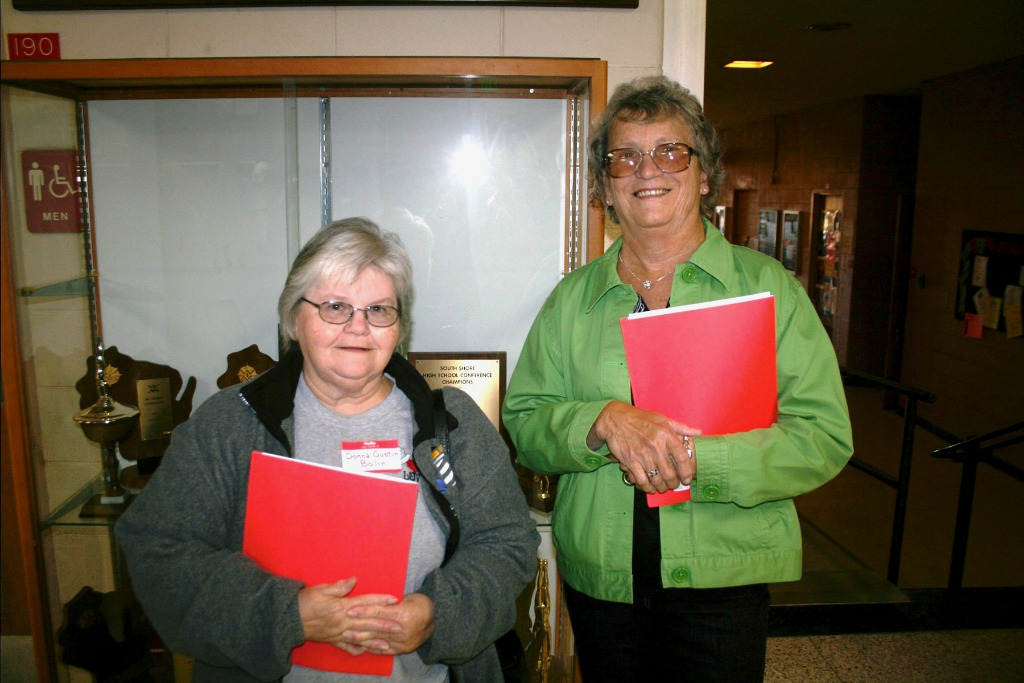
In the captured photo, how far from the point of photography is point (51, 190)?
1.84 m

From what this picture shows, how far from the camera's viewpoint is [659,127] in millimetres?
1432

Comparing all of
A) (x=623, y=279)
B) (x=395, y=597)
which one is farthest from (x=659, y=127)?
(x=395, y=597)

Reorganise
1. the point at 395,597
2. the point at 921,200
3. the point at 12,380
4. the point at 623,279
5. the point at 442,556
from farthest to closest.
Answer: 1. the point at 921,200
2. the point at 12,380
3. the point at 623,279
4. the point at 442,556
5. the point at 395,597

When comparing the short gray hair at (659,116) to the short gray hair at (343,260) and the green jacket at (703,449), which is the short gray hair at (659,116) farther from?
the short gray hair at (343,260)

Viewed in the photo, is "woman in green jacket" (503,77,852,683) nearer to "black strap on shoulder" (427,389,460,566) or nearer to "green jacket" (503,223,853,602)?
"green jacket" (503,223,853,602)

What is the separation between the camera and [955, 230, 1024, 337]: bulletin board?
5.35 meters

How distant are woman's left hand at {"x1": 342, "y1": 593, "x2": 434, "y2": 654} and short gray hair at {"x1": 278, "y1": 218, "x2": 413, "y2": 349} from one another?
45 cm

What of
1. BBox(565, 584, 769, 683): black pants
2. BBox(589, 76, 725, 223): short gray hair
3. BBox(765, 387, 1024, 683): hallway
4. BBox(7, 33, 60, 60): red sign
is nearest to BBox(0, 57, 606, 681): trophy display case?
BBox(7, 33, 60, 60): red sign

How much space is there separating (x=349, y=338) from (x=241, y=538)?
0.36 meters

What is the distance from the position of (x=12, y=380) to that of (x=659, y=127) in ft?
4.98

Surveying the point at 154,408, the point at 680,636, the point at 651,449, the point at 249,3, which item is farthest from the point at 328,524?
the point at 249,3

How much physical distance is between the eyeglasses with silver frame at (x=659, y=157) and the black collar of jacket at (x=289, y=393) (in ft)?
1.86

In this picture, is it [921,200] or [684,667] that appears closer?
[684,667]

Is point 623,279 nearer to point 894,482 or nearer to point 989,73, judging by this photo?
point 894,482
